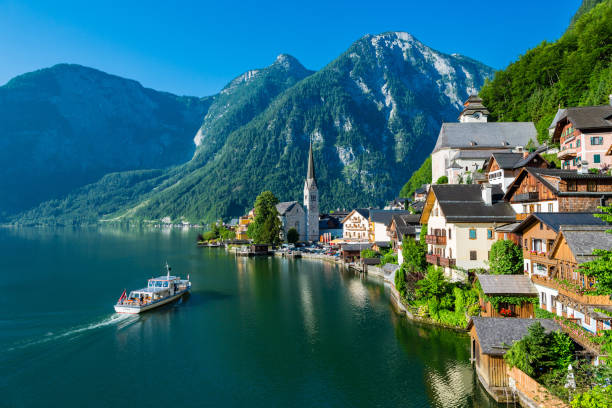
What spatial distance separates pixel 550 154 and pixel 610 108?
30.9 feet

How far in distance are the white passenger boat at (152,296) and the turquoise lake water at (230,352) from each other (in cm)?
140

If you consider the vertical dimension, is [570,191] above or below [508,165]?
below

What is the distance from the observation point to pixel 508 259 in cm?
3516

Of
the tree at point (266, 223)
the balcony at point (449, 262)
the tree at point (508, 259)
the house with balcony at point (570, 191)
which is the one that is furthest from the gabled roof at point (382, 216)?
the tree at point (508, 259)

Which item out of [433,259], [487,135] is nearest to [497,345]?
[433,259]

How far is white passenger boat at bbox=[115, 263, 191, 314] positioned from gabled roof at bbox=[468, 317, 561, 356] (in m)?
39.9

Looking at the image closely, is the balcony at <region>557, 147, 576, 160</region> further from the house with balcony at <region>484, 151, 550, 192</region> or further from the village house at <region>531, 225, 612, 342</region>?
the village house at <region>531, 225, 612, 342</region>

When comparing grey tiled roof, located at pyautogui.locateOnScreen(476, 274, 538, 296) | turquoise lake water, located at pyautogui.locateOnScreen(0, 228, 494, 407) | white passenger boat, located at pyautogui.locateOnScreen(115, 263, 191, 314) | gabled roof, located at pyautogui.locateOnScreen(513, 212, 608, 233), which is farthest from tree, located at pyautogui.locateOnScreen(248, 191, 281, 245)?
gabled roof, located at pyautogui.locateOnScreen(513, 212, 608, 233)

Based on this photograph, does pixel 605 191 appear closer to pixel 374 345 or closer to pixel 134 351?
pixel 374 345

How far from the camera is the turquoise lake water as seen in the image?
1075 inches

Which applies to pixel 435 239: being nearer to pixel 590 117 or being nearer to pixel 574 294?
pixel 574 294

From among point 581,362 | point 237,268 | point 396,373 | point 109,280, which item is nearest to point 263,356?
point 396,373

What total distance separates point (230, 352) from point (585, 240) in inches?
1162

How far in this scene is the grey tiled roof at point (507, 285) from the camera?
32.2 m
